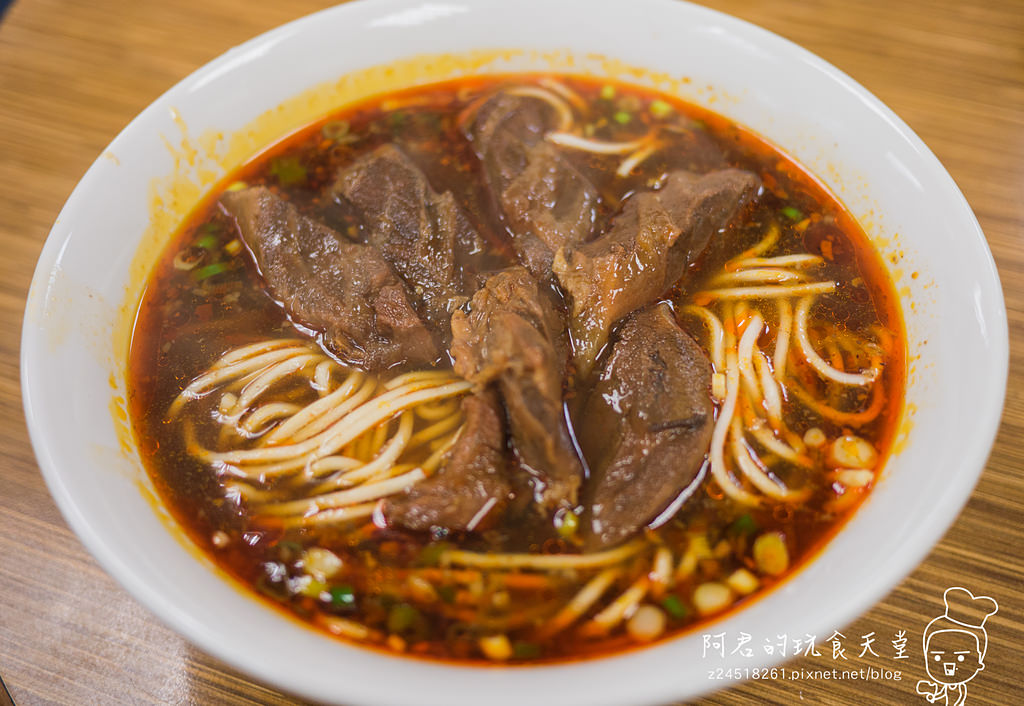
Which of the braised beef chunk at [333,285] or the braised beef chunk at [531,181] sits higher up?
the braised beef chunk at [531,181]

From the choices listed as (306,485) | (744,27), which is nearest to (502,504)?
(306,485)

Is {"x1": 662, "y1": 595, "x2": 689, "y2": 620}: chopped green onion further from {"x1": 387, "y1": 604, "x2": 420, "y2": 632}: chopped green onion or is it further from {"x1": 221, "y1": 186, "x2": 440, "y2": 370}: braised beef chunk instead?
{"x1": 221, "y1": 186, "x2": 440, "y2": 370}: braised beef chunk

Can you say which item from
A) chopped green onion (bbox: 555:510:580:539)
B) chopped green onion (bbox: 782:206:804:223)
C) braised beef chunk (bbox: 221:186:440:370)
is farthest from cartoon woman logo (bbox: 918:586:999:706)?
braised beef chunk (bbox: 221:186:440:370)

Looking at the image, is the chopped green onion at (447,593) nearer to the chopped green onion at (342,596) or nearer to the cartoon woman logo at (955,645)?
the chopped green onion at (342,596)

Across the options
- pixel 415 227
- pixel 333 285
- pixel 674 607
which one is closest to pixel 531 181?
pixel 415 227

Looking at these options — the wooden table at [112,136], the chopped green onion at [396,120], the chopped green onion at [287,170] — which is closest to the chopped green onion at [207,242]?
the chopped green onion at [287,170]

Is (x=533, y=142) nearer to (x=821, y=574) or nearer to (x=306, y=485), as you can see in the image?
(x=306, y=485)
